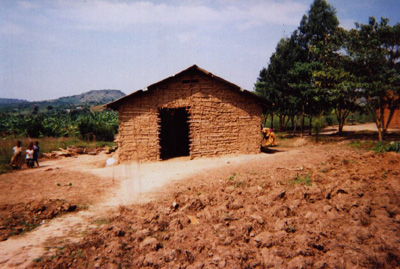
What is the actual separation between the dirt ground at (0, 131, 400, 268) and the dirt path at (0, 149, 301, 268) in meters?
0.03

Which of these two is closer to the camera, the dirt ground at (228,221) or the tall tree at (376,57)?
the dirt ground at (228,221)

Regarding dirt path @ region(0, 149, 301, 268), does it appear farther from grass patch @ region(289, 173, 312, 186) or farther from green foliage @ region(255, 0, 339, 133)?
green foliage @ region(255, 0, 339, 133)

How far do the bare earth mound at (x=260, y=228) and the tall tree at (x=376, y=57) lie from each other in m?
8.27

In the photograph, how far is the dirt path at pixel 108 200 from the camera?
13.3 feet

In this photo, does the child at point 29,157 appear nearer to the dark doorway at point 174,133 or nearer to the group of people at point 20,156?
the group of people at point 20,156

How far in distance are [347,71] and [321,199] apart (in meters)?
13.2

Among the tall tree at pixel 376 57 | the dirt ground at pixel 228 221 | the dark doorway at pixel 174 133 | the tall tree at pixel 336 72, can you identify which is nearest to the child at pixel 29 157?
the dirt ground at pixel 228 221

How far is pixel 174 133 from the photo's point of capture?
50.7 feet

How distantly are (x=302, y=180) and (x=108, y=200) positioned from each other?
5.72 metres

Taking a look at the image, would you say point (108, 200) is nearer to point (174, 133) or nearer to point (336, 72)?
point (174, 133)

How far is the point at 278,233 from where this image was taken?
13.7ft

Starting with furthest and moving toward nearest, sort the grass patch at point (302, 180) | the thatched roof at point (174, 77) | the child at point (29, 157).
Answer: the child at point (29, 157), the thatched roof at point (174, 77), the grass patch at point (302, 180)

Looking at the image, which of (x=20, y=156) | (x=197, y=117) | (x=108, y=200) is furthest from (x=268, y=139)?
(x=20, y=156)

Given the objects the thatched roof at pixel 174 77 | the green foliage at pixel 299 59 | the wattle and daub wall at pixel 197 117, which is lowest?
the wattle and daub wall at pixel 197 117
